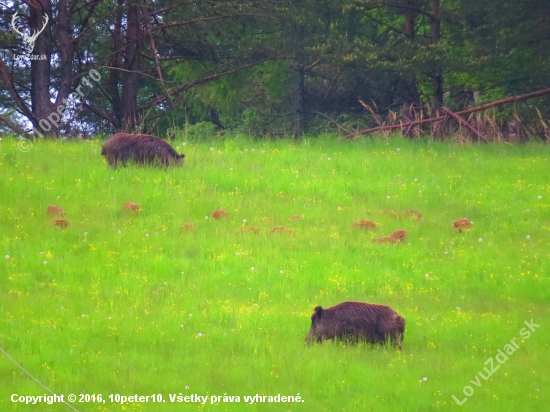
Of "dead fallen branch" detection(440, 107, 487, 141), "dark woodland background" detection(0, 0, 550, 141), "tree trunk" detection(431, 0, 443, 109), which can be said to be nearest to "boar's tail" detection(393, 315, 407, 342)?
"dead fallen branch" detection(440, 107, 487, 141)

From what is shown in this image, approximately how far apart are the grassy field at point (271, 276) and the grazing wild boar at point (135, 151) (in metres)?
0.31

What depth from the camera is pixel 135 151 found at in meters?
17.3

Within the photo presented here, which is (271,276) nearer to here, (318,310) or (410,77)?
(318,310)

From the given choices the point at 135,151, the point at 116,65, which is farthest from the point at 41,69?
the point at 135,151

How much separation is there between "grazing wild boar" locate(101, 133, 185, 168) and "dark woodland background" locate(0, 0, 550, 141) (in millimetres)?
7415

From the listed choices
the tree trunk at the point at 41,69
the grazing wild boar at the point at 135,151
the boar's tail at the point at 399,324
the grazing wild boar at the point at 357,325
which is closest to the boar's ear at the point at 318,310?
the grazing wild boar at the point at 357,325

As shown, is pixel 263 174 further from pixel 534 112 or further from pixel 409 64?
pixel 534 112

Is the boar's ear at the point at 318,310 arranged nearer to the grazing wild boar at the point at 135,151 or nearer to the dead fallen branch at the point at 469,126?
the grazing wild boar at the point at 135,151

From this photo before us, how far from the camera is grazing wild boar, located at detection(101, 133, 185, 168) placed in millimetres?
17266

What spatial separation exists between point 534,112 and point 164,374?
23162 millimetres

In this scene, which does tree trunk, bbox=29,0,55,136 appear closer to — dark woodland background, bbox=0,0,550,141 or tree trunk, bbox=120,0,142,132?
dark woodland background, bbox=0,0,550,141

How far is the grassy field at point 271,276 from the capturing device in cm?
850

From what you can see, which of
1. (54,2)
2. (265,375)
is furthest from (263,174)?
(54,2)

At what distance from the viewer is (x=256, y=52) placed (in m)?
30.5
